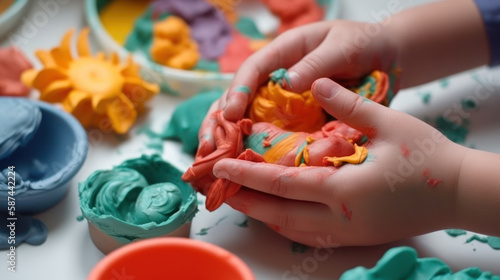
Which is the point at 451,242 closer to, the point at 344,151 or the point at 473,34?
the point at 344,151

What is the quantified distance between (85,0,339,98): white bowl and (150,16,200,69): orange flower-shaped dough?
0.07 feet

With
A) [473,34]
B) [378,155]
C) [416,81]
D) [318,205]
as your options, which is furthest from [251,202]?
[473,34]

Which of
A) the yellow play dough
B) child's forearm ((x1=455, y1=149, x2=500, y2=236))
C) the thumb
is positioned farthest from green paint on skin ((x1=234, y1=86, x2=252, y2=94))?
the yellow play dough

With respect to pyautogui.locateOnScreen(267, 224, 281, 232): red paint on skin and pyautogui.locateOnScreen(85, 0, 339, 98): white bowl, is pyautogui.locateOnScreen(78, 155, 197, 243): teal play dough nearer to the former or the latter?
pyautogui.locateOnScreen(267, 224, 281, 232): red paint on skin

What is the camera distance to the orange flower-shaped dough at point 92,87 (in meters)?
1.17

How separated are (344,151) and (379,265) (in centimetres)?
21

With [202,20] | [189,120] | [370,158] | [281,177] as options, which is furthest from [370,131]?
[202,20]

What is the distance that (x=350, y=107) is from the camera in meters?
0.92

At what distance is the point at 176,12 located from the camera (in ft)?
4.66

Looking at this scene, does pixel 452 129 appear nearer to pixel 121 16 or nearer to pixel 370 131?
pixel 370 131

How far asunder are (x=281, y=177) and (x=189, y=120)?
0.96 ft

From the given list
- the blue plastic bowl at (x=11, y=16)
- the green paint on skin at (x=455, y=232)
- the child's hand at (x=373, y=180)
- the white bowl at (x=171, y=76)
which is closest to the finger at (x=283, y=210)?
the child's hand at (x=373, y=180)

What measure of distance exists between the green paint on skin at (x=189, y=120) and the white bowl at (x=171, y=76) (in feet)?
0.24

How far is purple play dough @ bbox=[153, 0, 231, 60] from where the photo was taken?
54.7 inches
